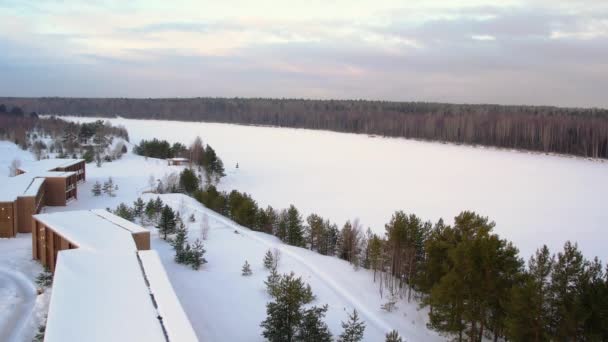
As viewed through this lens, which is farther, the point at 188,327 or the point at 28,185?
the point at 28,185

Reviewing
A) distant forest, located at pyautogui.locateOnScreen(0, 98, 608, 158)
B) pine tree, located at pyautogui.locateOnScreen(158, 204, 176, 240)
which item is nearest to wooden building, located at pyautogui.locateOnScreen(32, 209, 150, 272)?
pine tree, located at pyautogui.locateOnScreen(158, 204, 176, 240)

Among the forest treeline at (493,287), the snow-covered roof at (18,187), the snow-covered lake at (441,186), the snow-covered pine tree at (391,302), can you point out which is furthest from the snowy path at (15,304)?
the snow-covered lake at (441,186)

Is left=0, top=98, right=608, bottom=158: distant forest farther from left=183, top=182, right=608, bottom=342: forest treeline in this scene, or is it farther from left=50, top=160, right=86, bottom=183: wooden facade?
left=50, top=160, right=86, bottom=183: wooden facade

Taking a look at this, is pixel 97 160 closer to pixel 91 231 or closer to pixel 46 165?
pixel 46 165

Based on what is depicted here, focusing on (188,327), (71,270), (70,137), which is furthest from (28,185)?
(70,137)

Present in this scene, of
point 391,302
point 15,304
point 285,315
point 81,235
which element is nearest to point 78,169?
point 81,235

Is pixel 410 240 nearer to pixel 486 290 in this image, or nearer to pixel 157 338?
pixel 486 290
